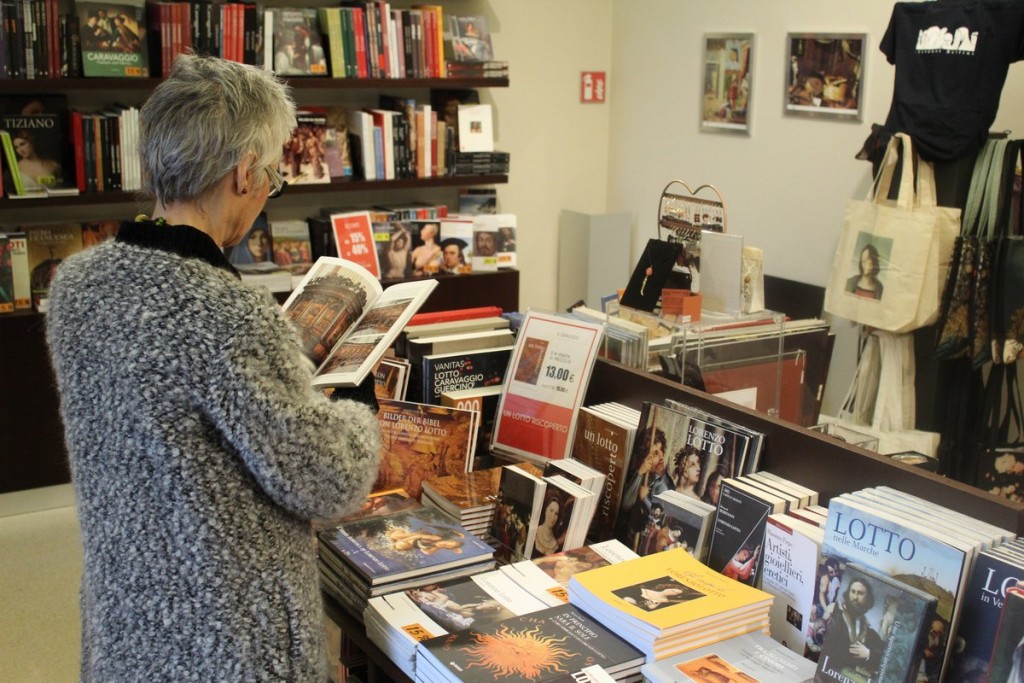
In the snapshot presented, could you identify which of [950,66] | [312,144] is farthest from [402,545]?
[312,144]

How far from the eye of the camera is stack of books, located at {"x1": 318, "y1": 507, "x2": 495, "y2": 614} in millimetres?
1734

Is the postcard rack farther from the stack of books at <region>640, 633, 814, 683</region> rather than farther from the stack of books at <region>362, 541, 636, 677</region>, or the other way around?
the stack of books at <region>640, 633, 814, 683</region>

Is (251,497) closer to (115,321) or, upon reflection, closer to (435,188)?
(115,321)

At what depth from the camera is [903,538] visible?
143 centimetres

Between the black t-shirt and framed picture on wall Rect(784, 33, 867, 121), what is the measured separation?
17.7 inches

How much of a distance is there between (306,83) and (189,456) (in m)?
3.25

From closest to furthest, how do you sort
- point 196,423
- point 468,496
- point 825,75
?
point 196,423
point 468,496
point 825,75

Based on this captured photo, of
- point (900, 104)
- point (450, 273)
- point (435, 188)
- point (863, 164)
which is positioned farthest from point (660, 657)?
point (435, 188)

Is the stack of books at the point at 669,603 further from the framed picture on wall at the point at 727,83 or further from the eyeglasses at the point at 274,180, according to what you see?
the framed picture on wall at the point at 727,83

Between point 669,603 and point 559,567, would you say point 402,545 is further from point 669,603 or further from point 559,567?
point 669,603

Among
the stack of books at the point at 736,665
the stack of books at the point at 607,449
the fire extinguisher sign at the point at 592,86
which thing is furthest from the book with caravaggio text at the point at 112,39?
the stack of books at the point at 736,665

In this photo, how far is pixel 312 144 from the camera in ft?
14.5

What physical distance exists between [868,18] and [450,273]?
2094 mm

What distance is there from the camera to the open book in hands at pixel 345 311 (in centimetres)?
183
